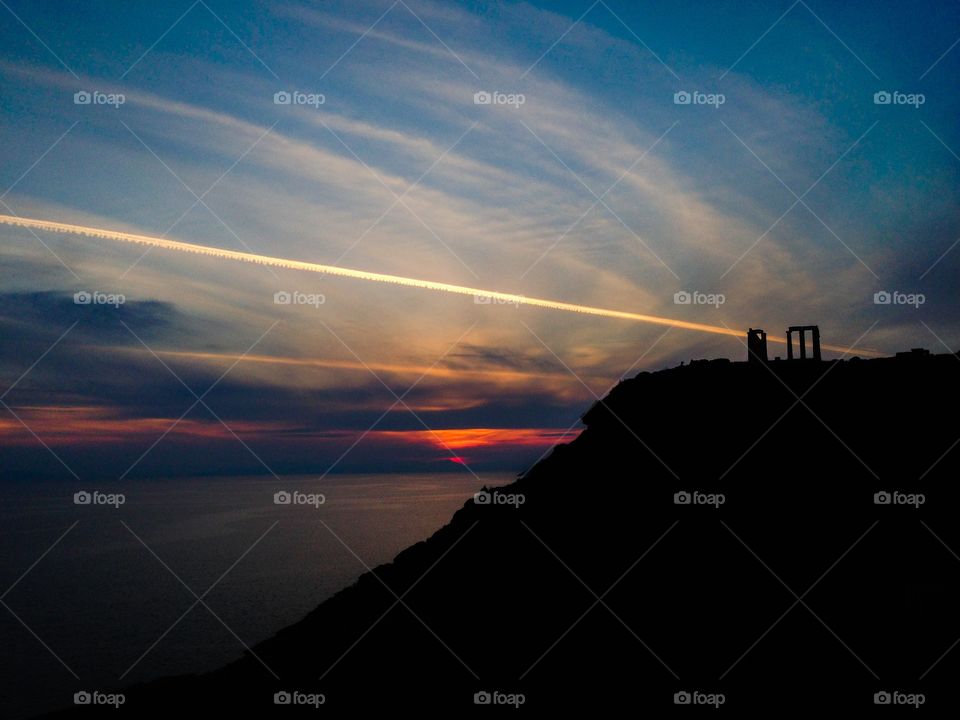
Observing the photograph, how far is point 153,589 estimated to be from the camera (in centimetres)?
8988

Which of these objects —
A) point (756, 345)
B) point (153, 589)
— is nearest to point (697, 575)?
point (756, 345)

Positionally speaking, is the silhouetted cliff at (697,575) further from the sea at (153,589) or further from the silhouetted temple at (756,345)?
the sea at (153,589)

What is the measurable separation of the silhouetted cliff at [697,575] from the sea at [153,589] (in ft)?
21.2

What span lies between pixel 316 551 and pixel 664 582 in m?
111

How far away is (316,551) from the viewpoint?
123 meters

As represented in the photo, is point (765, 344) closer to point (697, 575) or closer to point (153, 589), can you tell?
point (697, 575)

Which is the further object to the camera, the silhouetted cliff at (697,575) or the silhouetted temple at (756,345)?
the silhouetted temple at (756,345)

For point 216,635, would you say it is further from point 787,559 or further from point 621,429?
point 787,559

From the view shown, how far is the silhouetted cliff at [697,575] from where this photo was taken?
18.2 meters

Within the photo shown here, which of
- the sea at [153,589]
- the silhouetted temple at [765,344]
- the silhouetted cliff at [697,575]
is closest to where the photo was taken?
the silhouetted cliff at [697,575]

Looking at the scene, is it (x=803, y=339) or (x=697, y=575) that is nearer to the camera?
(x=697, y=575)

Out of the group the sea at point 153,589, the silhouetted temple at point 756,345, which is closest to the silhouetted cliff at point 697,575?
the silhouetted temple at point 756,345

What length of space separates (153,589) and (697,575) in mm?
88880

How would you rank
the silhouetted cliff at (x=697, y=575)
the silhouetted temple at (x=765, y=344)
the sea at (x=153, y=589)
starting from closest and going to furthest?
the silhouetted cliff at (x=697, y=575) < the silhouetted temple at (x=765, y=344) < the sea at (x=153, y=589)
